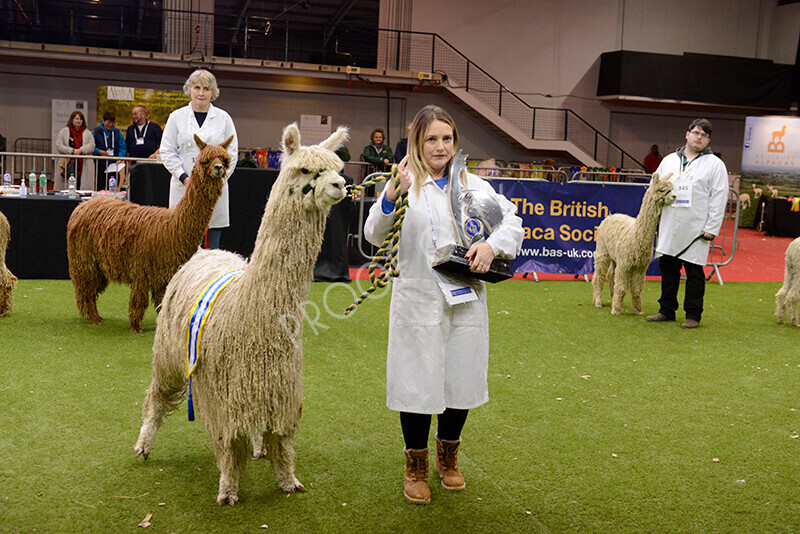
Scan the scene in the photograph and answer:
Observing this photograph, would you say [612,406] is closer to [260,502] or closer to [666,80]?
[260,502]

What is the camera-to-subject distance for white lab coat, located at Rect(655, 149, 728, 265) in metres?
6.96

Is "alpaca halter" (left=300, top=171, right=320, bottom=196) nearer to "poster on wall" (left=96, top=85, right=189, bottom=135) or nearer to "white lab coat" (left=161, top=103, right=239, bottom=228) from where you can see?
"white lab coat" (left=161, top=103, right=239, bottom=228)

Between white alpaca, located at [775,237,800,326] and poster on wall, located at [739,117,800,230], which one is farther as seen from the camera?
poster on wall, located at [739,117,800,230]

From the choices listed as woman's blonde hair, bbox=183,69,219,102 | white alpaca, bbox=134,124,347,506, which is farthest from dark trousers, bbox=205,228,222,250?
white alpaca, bbox=134,124,347,506

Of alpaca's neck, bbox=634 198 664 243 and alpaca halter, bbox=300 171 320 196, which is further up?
alpaca halter, bbox=300 171 320 196

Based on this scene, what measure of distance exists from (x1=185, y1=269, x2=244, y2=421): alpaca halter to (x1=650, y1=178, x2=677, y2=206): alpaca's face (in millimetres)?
5193

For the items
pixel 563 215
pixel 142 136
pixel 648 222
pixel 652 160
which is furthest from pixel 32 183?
pixel 652 160

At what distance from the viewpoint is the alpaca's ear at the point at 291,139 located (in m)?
2.73

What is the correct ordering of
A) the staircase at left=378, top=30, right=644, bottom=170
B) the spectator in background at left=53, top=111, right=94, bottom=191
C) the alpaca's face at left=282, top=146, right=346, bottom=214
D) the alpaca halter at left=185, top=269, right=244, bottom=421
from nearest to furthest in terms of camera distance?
1. the alpaca's face at left=282, top=146, right=346, bottom=214
2. the alpaca halter at left=185, top=269, right=244, bottom=421
3. the spectator in background at left=53, top=111, right=94, bottom=191
4. the staircase at left=378, top=30, right=644, bottom=170

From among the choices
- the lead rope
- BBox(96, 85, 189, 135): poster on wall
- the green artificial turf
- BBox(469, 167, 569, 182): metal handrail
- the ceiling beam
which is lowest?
the green artificial turf

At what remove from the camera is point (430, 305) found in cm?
304

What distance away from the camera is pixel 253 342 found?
289cm

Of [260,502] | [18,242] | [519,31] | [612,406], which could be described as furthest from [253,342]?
[519,31]

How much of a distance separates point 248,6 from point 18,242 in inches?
621
